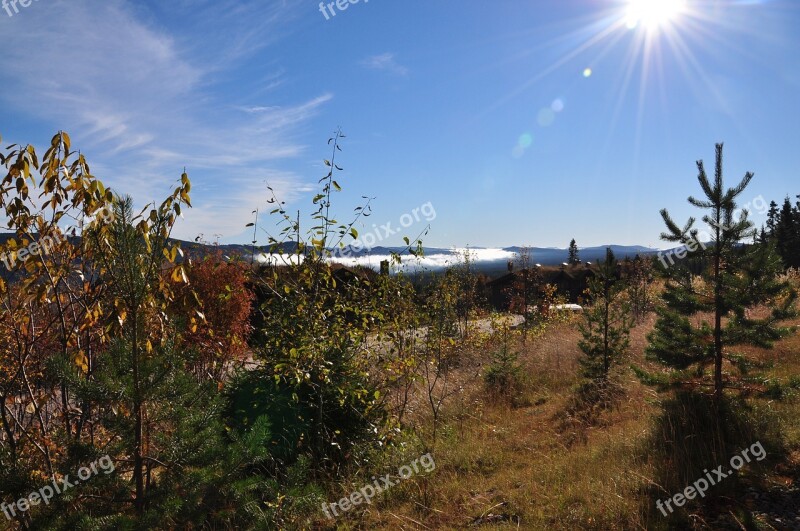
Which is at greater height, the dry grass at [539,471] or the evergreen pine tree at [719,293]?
the evergreen pine tree at [719,293]

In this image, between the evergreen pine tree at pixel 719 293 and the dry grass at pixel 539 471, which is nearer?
the dry grass at pixel 539 471

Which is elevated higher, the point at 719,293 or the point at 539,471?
the point at 719,293

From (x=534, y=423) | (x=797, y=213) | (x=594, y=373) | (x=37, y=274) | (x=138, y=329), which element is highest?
(x=797, y=213)

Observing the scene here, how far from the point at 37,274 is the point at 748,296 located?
633 centimetres

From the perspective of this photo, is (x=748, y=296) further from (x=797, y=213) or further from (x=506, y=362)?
(x=797, y=213)

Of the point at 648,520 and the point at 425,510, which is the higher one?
the point at 648,520

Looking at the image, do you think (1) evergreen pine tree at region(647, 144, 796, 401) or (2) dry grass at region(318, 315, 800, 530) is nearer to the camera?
(2) dry grass at region(318, 315, 800, 530)

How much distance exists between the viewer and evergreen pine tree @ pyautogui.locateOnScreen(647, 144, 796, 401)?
16.5 ft

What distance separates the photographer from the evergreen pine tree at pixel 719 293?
5.03 meters

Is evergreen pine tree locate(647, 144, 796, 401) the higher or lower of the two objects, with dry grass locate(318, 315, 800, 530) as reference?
higher

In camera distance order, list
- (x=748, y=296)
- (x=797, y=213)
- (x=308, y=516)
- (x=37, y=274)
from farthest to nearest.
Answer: (x=797, y=213) < (x=748, y=296) < (x=308, y=516) < (x=37, y=274)

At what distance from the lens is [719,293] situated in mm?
5188

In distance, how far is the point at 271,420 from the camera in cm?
518

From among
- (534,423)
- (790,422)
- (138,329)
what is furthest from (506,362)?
(138,329)
